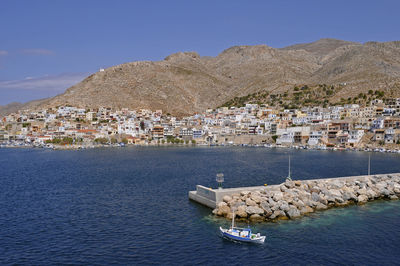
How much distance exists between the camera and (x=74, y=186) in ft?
144

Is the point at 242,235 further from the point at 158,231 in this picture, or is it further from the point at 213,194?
the point at 213,194

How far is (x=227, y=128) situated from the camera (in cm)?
Result: 14788

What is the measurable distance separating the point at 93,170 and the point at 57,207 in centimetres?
2653

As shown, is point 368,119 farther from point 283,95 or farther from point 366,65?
point 366,65

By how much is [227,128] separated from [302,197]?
116912 millimetres

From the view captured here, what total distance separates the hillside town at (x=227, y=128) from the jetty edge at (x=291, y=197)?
69.3m

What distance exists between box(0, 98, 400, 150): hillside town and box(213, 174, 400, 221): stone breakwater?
68949 mm

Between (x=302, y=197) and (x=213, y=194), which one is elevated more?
(x=213, y=194)

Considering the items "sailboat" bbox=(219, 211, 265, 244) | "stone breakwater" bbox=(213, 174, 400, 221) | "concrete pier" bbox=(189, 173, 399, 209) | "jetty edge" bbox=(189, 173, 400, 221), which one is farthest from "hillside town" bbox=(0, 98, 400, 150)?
"sailboat" bbox=(219, 211, 265, 244)

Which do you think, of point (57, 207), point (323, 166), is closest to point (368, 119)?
point (323, 166)

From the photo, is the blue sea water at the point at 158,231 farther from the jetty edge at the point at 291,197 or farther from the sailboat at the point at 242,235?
the jetty edge at the point at 291,197

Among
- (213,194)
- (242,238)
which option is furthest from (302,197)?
(242,238)

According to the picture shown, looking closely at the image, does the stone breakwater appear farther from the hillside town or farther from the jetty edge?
the hillside town

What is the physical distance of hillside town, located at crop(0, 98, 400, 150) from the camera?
4333 inches
